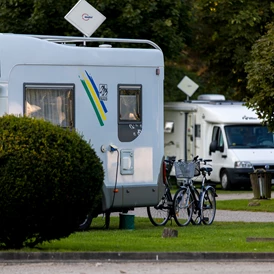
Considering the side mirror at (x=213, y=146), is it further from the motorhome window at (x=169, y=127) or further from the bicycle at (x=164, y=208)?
the bicycle at (x=164, y=208)

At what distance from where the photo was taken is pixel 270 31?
22.5 meters

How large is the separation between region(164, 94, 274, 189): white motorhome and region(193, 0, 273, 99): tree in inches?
88.3

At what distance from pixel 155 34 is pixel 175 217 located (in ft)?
45.6

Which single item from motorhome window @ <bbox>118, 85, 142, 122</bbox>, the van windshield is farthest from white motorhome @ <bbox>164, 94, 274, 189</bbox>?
motorhome window @ <bbox>118, 85, 142, 122</bbox>

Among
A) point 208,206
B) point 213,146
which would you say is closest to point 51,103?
point 208,206

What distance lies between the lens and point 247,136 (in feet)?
100

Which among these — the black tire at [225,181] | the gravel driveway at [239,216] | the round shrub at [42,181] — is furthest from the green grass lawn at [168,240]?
the black tire at [225,181]

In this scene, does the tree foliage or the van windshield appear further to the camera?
the van windshield

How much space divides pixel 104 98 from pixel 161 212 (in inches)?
104

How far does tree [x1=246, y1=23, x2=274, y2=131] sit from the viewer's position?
21.7 metres

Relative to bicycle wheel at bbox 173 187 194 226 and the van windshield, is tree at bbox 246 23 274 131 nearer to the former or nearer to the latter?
bicycle wheel at bbox 173 187 194 226

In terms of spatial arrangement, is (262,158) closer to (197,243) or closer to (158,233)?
(158,233)

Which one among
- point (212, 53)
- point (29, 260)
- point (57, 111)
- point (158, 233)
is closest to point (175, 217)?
point (158, 233)

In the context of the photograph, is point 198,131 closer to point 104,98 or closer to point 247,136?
point 247,136
